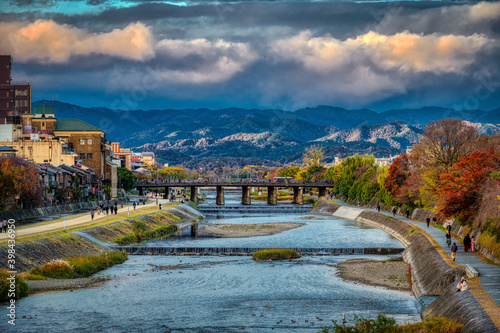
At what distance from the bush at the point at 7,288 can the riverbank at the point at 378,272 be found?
2233 cm

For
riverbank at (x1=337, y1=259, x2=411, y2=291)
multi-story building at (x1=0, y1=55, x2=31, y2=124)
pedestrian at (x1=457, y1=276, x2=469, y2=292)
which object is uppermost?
multi-story building at (x1=0, y1=55, x2=31, y2=124)

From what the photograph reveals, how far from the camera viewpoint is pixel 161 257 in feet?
192

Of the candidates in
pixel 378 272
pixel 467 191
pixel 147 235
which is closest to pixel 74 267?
pixel 378 272

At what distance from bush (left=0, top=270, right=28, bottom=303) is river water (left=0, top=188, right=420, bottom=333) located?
0.81m

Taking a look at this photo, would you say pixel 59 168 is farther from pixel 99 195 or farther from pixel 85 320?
A: pixel 85 320

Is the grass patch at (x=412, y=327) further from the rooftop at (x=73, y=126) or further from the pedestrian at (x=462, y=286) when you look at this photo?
the rooftop at (x=73, y=126)

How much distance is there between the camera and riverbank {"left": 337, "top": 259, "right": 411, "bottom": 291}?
43.8 meters

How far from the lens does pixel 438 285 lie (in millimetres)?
36188

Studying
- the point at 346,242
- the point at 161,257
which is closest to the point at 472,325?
the point at 161,257

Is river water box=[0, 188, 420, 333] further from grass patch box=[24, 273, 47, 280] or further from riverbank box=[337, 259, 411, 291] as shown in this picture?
grass patch box=[24, 273, 47, 280]

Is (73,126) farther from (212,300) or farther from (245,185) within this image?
(212,300)

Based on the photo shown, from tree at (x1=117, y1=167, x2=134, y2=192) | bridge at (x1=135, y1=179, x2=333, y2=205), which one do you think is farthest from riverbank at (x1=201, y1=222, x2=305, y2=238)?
tree at (x1=117, y1=167, x2=134, y2=192)

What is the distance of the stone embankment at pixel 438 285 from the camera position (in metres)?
25.0

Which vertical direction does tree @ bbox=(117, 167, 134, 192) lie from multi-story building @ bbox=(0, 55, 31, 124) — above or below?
below
